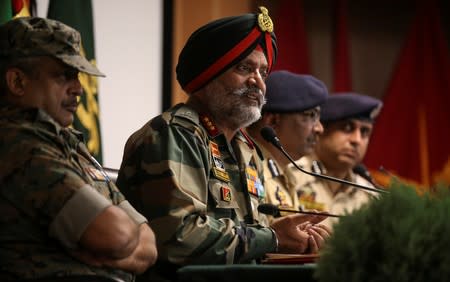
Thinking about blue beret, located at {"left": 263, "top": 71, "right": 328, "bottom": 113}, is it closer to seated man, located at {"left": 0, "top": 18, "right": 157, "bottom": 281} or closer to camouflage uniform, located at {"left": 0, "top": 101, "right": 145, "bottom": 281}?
seated man, located at {"left": 0, "top": 18, "right": 157, "bottom": 281}

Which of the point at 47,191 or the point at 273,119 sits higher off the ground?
the point at 47,191

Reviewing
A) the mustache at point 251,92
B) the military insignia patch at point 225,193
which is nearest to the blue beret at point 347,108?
the mustache at point 251,92

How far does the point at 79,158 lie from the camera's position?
8.60 ft

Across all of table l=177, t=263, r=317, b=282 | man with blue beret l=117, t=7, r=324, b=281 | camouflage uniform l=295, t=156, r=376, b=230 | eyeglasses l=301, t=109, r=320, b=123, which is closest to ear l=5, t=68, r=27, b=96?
man with blue beret l=117, t=7, r=324, b=281

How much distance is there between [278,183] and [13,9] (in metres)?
1.48

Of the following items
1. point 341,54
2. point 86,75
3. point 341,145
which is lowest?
point 341,145

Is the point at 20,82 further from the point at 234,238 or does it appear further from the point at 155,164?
the point at 234,238

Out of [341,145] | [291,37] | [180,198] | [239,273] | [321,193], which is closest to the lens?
[239,273]

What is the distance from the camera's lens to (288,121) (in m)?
4.50

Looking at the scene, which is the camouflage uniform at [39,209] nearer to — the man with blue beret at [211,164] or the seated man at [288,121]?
the man with blue beret at [211,164]

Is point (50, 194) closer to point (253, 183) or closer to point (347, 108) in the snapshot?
point (253, 183)

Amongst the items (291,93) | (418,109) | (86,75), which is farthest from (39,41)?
(418,109)

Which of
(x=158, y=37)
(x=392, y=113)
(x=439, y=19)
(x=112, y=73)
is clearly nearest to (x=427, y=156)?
(x=392, y=113)

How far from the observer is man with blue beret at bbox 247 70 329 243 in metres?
4.38
